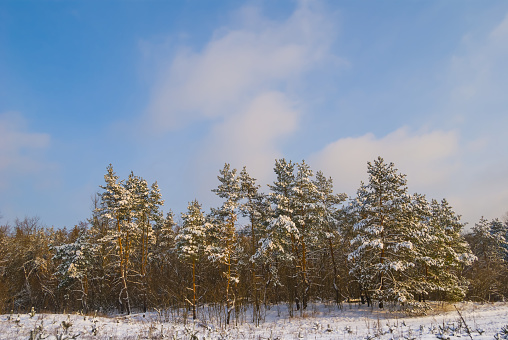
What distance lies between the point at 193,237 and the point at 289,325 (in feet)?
38.3

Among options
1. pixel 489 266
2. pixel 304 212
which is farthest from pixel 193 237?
pixel 489 266

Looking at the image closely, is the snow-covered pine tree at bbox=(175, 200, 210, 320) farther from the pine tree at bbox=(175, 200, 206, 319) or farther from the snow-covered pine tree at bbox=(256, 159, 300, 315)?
Answer: the snow-covered pine tree at bbox=(256, 159, 300, 315)

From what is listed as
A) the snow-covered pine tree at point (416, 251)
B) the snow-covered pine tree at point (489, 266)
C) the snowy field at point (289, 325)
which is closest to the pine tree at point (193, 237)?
the snowy field at point (289, 325)

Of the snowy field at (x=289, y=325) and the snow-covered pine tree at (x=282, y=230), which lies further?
the snow-covered pine tree at (x=282, y=230)

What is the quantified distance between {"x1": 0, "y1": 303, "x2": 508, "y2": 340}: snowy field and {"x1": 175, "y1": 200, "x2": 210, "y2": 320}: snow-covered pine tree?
4.87 meters

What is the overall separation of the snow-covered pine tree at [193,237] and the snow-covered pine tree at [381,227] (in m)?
13.7

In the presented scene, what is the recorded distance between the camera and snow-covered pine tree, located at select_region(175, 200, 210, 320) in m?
27.9

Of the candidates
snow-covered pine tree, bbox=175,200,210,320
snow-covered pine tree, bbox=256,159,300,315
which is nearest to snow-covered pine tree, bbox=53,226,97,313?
snow-covered pine tree, bbox=175,200,210,320

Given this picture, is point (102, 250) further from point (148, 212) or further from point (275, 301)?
point (275, 301)

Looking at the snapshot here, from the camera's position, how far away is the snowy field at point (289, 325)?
1195cm

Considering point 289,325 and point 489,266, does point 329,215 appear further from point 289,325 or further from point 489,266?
point 489,266

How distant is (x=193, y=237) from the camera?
2828 centimetres

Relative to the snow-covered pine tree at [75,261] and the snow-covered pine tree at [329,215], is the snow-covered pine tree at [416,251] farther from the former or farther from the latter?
the snow-covered pine tree at [75,261]

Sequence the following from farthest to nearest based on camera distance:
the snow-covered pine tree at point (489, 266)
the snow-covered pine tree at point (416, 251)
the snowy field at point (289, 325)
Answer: the snow-covered pine tree at point (489, 266) → the snow-covered pine tree at point (416, 251) → the snowy field at point (289, 325)
